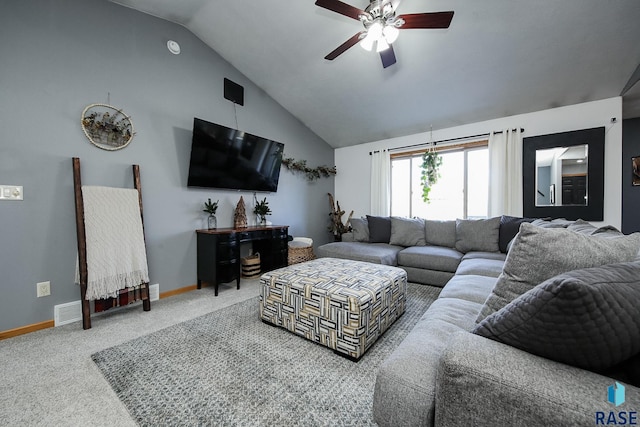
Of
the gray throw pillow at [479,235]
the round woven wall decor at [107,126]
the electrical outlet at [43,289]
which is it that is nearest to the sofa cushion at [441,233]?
the gray throw pillow at [479,235]

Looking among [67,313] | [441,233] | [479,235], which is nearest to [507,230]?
[479,235]

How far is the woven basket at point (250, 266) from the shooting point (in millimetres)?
3461

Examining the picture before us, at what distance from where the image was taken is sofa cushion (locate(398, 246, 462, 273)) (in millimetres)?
2992

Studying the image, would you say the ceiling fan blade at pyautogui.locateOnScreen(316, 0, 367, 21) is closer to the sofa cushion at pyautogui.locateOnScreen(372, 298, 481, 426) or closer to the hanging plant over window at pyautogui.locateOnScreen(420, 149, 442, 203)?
the sofa cushion at pyautogui.locateOnScreen(372, 298, 481, 426)

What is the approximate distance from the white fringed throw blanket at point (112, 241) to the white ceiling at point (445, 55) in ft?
6.73

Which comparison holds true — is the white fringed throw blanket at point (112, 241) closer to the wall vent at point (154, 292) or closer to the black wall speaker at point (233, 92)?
the wall vent at point (154, 292)

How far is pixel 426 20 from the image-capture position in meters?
1.96

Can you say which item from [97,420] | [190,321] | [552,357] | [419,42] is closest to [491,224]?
[419,42]

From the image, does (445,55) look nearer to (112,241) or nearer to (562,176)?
(562,176)

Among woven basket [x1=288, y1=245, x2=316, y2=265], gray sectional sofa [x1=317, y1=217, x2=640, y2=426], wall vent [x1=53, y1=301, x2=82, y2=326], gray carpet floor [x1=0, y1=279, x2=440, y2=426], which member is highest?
gray sectional sofa [x1=317, y1=217, x2=640, y2=426]

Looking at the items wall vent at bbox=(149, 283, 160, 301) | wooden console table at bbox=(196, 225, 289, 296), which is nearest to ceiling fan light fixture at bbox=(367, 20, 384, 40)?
wooden console table at bbox=(196, 225, 289, 296)

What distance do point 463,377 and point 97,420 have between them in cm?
164

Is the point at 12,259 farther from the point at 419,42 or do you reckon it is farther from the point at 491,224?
the point at 491,224

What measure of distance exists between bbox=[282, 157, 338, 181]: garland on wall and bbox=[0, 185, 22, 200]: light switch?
2974 millimetres
